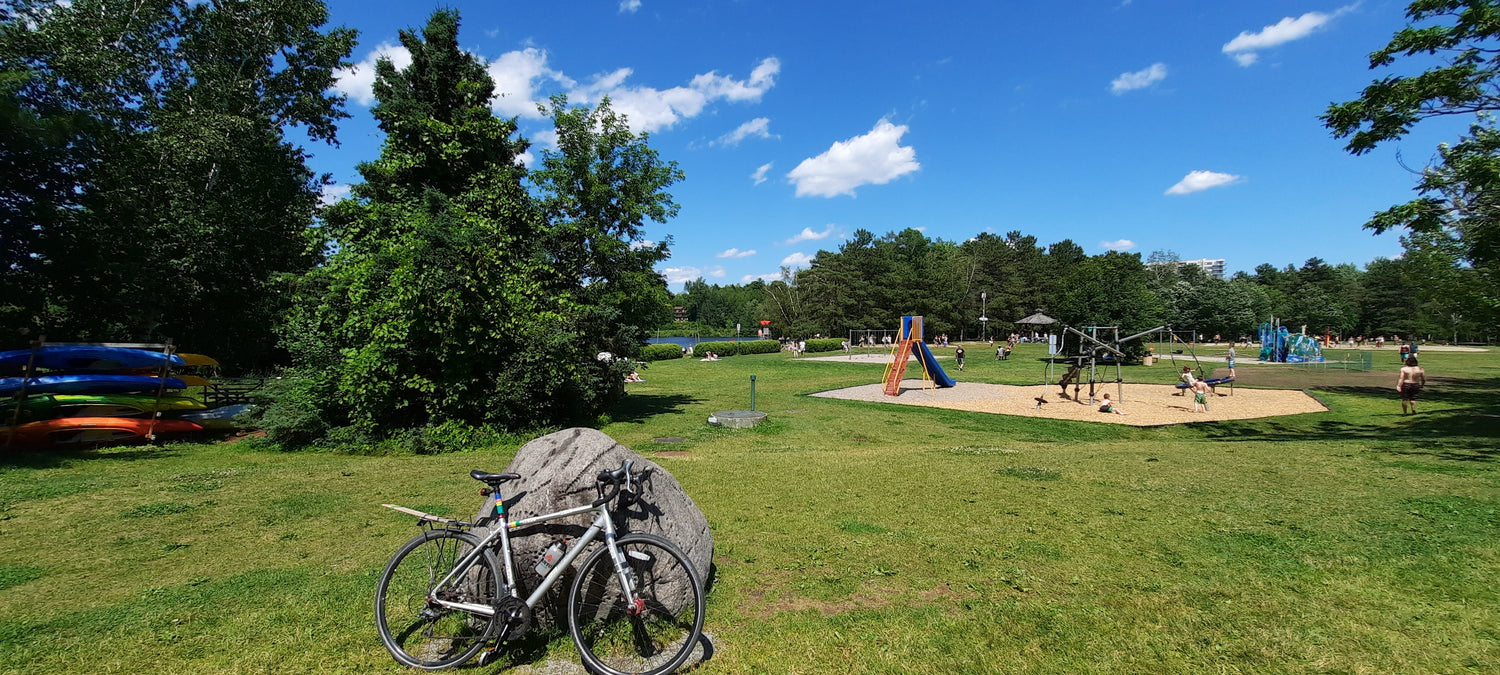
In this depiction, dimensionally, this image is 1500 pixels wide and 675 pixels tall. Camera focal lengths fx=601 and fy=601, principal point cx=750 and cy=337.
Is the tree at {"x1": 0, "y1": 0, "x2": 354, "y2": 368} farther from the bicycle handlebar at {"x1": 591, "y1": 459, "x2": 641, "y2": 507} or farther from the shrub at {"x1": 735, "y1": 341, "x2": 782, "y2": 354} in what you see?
the shrub at {"x1": 735, "y1": 341, "x2": 782, "y2": 354}

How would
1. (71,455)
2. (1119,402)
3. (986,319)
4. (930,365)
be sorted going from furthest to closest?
(986,319)
(930,365)
(1119,402)
(71,455)

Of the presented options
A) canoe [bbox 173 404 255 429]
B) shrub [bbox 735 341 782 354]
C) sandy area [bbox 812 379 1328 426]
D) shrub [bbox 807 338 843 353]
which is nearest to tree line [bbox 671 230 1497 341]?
shrub [bbox 807 338 843 353]

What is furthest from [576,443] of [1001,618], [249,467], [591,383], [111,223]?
[111,223]

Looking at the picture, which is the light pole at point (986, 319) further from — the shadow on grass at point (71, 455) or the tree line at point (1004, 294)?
the shadow on grass at point (71, 455)

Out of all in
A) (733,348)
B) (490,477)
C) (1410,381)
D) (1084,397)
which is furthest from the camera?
(733,348)

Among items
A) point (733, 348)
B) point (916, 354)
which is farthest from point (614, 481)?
point (733, 348)

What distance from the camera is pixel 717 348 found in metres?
50.3

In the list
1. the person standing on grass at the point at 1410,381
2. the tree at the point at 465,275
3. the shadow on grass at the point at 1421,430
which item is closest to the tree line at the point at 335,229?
the tree at the point at 465,275

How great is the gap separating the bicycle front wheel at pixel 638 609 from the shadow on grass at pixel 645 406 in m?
11.5

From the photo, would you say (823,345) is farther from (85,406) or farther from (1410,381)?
(85,406)

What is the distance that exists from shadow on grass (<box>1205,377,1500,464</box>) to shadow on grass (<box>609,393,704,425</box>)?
1353cm

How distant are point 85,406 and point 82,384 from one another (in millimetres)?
495

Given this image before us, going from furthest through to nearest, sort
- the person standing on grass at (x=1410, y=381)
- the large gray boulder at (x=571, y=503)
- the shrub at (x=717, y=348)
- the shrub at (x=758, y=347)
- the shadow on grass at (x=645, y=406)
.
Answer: the shrub at (x=758, y=347)
the shrub at (x=717, y=348)
the shadow on grass at (x=645, y=406)
the person standing on grass at (x=1410, y=381)
the large gray boulder at (x=571, y=503)

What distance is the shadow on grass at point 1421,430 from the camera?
10.3m
